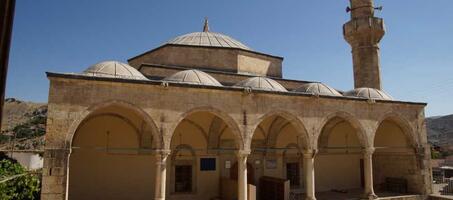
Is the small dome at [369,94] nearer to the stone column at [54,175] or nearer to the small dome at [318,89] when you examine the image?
the small dome at [318,89]

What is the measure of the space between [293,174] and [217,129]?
3.65 metres

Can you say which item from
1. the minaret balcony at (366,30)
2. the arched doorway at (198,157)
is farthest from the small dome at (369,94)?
the arched doorway at (198,157)

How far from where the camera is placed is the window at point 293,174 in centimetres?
1352

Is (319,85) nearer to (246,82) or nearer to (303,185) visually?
(246,82)

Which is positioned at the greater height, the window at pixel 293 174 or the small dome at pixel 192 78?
the small dome at pixel 192 78

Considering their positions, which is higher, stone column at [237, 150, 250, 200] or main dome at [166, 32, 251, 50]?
main dome at [166, 32, 251, 50]

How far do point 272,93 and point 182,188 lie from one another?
4.60 meters

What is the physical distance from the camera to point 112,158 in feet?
36.2

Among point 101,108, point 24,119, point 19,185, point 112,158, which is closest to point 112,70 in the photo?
point 101,108

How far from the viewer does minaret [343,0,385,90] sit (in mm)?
16078

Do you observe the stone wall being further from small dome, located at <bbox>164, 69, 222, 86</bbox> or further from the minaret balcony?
the minaret balcony

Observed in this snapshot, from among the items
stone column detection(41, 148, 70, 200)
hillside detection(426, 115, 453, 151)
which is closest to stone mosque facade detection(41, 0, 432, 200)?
stone column detection(41, 148, 70, 200)

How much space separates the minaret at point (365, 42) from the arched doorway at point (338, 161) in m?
3.03

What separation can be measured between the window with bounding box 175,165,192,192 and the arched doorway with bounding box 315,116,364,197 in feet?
16.8
